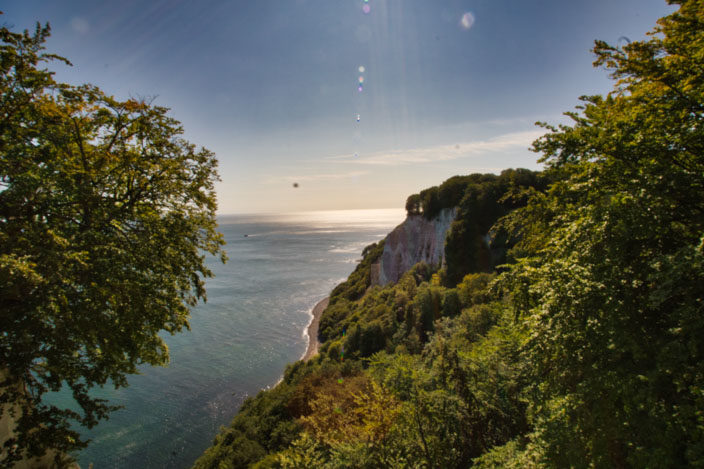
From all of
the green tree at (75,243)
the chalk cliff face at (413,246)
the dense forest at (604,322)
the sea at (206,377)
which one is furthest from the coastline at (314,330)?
the green tree at (75,243)

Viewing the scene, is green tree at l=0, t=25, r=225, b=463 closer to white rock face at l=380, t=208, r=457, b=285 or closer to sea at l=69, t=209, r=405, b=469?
sea at l=69, t=209, r=405, b=469

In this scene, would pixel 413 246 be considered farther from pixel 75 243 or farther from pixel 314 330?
pixel 75 243

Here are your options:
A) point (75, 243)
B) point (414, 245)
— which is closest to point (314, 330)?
point (414, 245)

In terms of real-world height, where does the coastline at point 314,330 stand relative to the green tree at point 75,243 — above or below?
below

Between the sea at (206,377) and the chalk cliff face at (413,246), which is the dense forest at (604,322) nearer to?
the sea at (206,377)

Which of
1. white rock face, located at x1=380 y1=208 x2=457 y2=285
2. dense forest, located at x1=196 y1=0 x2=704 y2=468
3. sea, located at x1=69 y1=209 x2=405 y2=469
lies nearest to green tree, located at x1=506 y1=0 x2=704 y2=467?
dense forest, located at x1=196 y1=0 x2=704 y2=468

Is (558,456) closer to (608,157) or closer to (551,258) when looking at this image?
(551,258)
